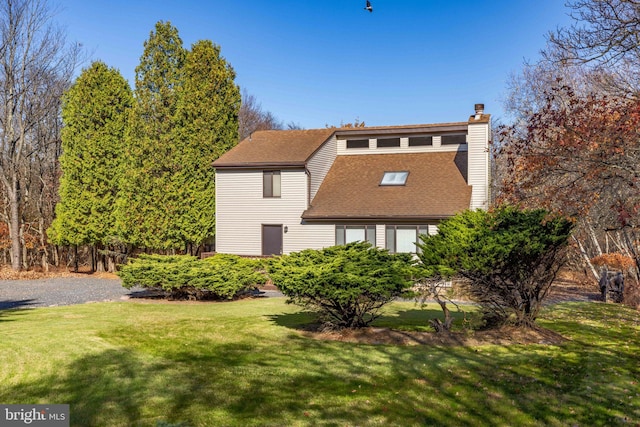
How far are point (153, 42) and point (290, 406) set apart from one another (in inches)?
951

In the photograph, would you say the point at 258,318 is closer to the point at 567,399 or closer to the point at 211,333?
the point at 211,333

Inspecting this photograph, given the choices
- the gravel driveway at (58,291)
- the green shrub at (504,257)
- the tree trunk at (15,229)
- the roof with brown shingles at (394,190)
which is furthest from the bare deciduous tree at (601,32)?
the tree trunk at (15,229)

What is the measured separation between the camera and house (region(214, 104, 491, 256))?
21125 mm

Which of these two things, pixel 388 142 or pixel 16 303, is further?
pixel 388 142

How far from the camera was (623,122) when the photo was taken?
10.2 meters

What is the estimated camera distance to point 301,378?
7672mm

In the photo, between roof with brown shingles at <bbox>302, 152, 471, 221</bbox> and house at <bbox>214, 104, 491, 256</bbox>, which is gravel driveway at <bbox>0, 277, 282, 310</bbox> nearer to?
house at <bbox>214, 104, 491, 256</bbox>

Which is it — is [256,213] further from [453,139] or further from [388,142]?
[453,139]

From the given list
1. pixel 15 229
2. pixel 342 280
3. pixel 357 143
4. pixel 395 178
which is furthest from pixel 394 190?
pixel 15 229

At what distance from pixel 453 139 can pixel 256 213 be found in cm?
1050

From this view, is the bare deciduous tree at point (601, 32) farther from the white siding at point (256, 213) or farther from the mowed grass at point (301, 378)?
the white siding at point (256, 213)

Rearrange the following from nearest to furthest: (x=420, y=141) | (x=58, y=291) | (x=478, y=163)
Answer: (x=58, y=291) → (x=478, y=163) → (x=420, y=141)

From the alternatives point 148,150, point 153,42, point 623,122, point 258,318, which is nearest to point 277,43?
point 153,42

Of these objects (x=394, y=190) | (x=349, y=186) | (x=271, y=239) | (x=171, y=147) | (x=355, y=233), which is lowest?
(x=271, y=239)
